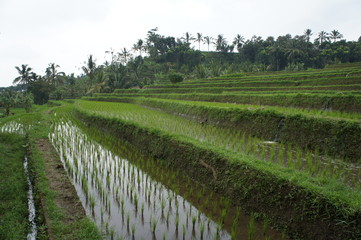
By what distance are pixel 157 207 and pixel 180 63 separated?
1956 inches

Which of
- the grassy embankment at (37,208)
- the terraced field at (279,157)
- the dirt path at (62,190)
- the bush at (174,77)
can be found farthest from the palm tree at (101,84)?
the grassy embankment at (37,208)

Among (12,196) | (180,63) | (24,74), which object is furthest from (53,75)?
(12,196)

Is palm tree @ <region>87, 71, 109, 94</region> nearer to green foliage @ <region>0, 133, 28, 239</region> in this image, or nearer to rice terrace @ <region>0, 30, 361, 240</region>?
rice terrace @ <region>0, 30, 361, 240</region>

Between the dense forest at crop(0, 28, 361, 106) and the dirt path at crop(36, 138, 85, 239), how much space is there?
19020 mm

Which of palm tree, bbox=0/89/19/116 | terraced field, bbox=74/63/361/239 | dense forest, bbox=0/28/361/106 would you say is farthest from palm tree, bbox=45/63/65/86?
terraced field, bbox=74/63/361/239

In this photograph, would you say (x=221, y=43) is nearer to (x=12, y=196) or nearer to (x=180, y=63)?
(x=180, y=63)

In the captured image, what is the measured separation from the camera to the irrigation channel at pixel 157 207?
347 cm

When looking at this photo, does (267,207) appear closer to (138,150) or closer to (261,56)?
(138,150)

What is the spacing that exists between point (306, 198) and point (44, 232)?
3.36m

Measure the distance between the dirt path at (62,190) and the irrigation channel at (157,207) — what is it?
8.1 inches

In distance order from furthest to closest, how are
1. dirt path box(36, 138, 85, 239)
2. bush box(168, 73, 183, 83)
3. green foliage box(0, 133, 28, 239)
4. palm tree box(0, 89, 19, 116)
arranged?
bush box(168, 73, 183, 83) → palm tree box(0, 89, 19, 116) → dirt path box(36, 138, 85, 239) → green foliage box(0, 133, 28, 239)

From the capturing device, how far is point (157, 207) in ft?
13.8

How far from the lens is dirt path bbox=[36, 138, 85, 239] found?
3708 millimetres

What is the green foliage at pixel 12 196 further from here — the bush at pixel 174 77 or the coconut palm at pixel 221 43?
the coconut palm at pixel 221 43
